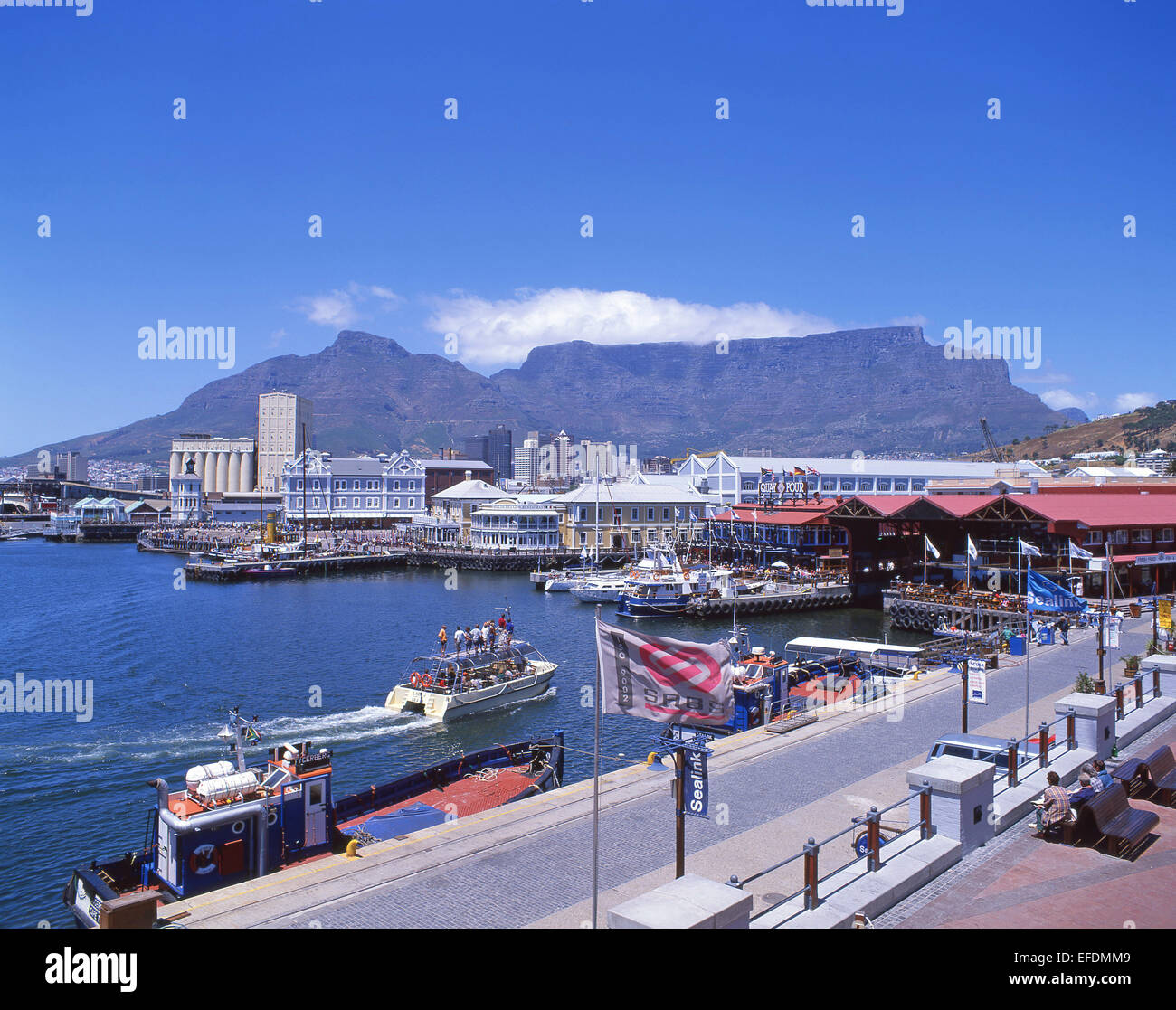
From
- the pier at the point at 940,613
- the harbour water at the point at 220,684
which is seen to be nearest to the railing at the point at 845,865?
the harbour water at the point at 220,684

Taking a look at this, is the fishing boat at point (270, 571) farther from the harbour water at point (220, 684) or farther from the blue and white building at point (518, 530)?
the blue and white building at point (518, 530)

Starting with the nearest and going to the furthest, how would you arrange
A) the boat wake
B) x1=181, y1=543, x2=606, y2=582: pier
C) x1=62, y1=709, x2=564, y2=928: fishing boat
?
1. x1=62, y1=709, x2=564, y2=928: fishing boat
2. the boat wake
3. x1=181, y1=543, x2=606, y2=582: pier

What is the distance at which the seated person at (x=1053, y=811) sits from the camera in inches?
490

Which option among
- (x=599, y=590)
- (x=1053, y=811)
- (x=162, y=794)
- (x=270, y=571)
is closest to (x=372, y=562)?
(x=270, y=571)

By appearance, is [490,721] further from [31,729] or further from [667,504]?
[667,504]

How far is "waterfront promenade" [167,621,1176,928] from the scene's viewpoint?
37.0 feet

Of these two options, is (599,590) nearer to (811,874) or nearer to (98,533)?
(811,874)

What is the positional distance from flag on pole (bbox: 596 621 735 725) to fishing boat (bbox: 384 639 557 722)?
19790 millimetres

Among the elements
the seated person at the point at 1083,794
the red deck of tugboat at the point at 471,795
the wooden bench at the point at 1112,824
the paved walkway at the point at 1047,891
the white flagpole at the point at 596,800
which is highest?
the white flagpole at the point at 596,800

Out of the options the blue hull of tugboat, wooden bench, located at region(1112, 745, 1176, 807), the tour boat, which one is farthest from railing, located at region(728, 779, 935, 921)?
the tour boat

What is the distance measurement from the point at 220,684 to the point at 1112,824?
108 ft

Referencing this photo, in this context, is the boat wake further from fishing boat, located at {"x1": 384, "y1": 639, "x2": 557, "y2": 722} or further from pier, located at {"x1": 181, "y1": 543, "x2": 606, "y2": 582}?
pier, located at {"x1": 181, "y1": 543, "x2": 606, "y2": 582}

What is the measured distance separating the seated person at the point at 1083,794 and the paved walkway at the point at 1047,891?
0.64 m
